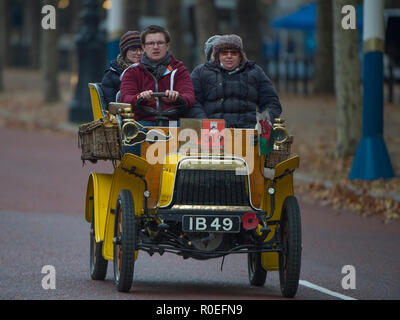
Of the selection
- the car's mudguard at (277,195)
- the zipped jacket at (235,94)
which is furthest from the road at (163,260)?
the zipped jacket at (235,94)

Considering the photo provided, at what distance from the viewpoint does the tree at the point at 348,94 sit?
1748 centimetres

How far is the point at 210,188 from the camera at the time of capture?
294 inches

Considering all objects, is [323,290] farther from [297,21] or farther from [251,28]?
[297,21]

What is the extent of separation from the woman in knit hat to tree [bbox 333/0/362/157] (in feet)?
28.5

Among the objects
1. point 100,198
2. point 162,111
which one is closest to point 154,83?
point 162,111

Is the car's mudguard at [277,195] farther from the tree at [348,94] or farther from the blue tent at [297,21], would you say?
the blue tent at [297,21]

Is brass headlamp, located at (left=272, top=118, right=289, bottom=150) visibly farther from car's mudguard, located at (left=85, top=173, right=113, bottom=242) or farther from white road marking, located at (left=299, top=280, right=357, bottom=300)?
car's mudguard, located at (left=85, top=173, right=113, bottom=242)

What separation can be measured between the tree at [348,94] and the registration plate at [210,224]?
1046 cm

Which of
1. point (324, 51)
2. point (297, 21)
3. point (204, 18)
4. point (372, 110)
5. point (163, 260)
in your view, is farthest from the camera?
point (297, 21)

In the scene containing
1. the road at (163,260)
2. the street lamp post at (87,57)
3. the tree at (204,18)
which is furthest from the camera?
the street lamp post at (87,57)

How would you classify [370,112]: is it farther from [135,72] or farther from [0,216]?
[135,72]

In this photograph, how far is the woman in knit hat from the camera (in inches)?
350

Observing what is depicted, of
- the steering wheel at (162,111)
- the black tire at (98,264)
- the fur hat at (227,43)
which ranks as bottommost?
the black tire at (98,264)

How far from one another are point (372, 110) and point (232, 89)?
284 inches
